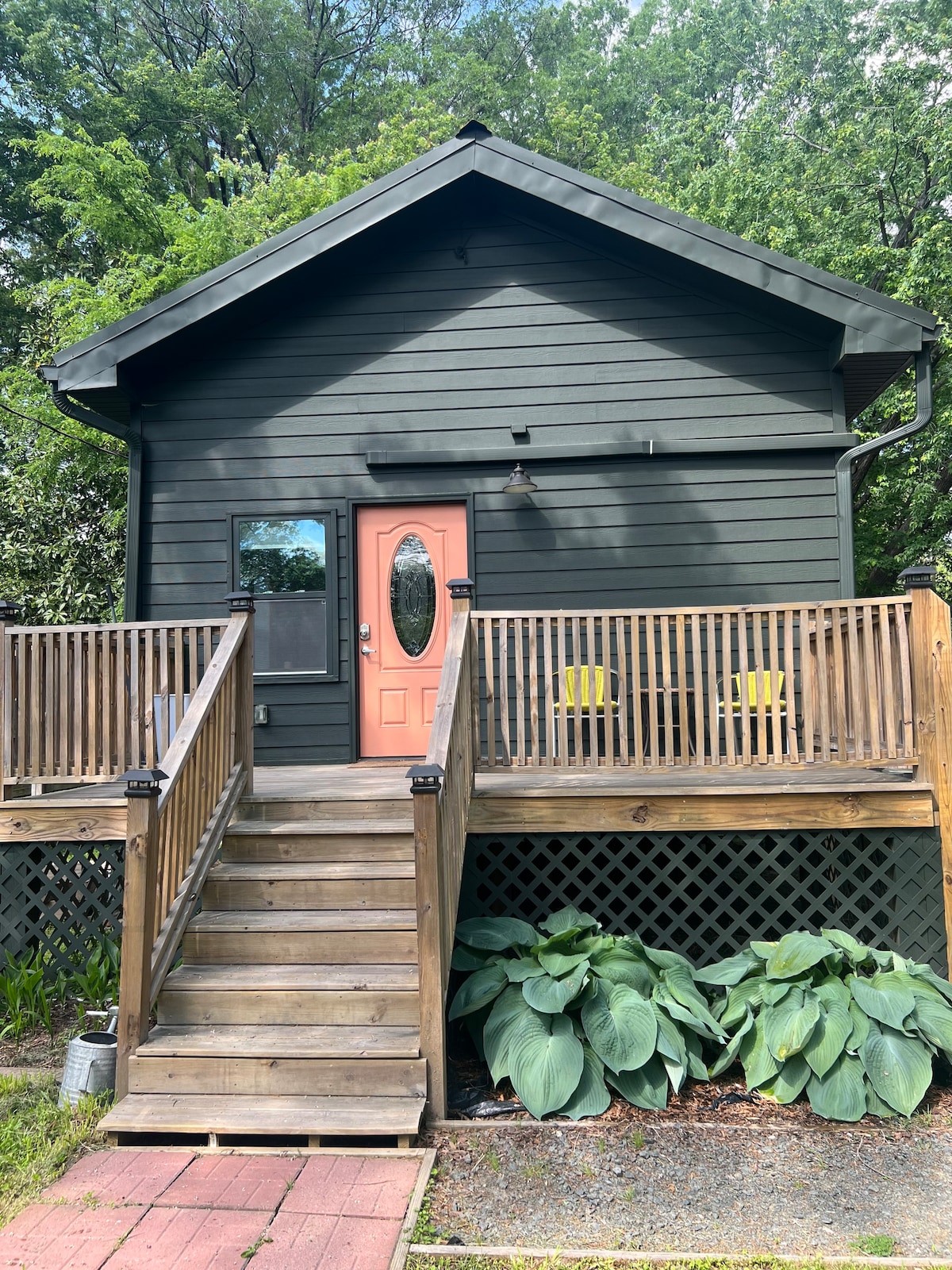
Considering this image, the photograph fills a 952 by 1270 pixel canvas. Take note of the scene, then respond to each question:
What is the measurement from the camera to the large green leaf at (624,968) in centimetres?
402

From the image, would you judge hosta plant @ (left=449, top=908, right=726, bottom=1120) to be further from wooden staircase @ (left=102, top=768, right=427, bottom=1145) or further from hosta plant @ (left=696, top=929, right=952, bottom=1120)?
wooden staircase @ (left=102, top=768, right=427, bottom=1145)

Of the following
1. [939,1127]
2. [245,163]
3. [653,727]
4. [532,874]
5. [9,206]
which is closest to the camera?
[939,1127]

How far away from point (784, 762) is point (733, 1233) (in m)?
2.38

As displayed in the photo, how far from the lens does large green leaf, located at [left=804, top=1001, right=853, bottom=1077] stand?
363 cm

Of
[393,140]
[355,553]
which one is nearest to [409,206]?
[355,553]

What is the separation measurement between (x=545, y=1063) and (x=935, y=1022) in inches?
63.5

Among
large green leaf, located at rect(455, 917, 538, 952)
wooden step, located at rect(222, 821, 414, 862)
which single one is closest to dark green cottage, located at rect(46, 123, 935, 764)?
wooden step, located at rect(222, 821, 414, 862)

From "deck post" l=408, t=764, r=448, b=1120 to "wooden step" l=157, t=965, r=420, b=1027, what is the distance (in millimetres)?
191

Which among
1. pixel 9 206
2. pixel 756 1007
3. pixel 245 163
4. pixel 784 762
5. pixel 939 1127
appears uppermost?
pixel 245 163

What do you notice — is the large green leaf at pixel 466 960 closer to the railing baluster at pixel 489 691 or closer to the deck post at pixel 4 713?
the railing baluster at pixel 489 691

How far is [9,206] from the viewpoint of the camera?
17.9m

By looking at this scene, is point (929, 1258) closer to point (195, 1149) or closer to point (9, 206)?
point (195, 1149)

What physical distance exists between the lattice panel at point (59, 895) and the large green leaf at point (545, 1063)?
7.95 ft

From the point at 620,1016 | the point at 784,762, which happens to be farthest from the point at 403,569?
the point at 620,1016
